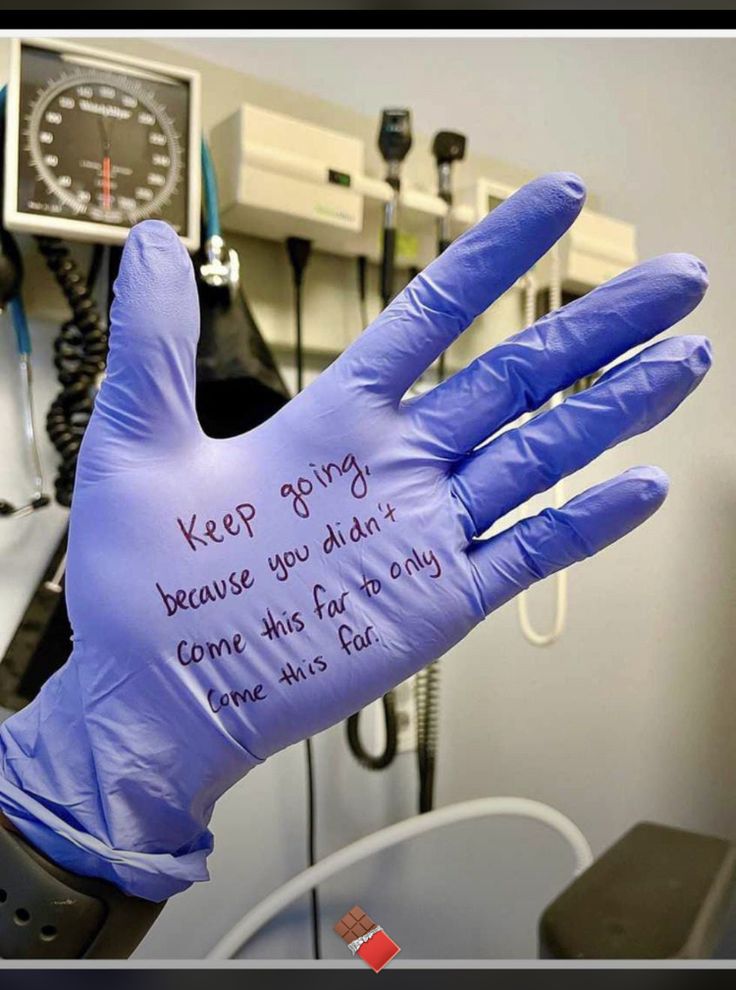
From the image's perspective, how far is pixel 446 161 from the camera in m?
1.03

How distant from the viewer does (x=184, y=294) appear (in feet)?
1.90

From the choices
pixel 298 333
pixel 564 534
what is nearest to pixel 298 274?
pixel 298 333

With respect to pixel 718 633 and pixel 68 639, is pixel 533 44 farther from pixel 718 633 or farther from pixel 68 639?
pixel 68 639

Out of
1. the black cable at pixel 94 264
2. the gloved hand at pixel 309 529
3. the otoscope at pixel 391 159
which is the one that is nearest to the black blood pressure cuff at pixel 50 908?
the gloved hand at pixel 309 529

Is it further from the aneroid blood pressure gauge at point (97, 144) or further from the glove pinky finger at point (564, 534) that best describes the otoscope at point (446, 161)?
the glove pinky finger at point (564, 534)

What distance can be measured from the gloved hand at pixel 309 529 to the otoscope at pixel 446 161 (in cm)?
46

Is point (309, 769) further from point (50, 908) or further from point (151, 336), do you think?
point (151, 336)

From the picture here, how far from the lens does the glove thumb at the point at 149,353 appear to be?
57 cm

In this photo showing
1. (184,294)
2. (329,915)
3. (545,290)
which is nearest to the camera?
(184,294)

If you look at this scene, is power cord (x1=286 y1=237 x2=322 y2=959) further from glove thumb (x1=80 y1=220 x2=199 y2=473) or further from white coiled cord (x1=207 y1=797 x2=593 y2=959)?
glove thumb (x1=80 y1=220 x2=199 y2=473)

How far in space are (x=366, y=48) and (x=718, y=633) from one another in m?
0.97

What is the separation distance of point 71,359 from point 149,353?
32 cm
